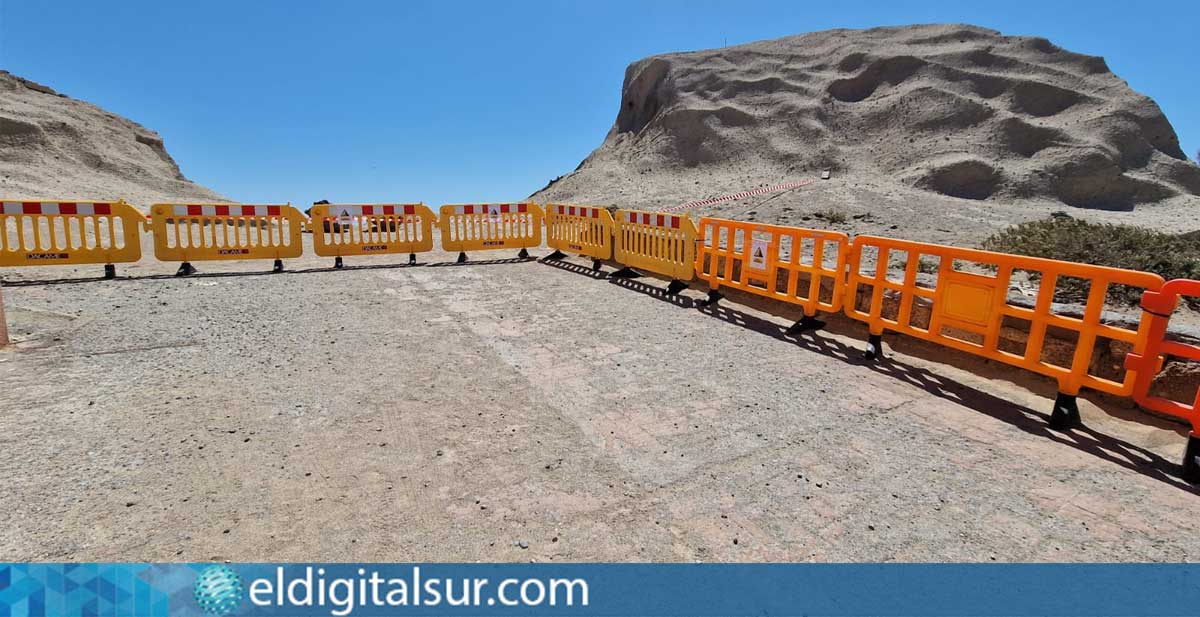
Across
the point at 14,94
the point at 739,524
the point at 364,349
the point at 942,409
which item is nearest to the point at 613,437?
the point at 739,524

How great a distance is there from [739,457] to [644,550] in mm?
1295

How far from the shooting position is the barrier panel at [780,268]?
7.27 metres

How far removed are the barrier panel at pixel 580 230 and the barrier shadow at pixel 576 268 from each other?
0.49 feet

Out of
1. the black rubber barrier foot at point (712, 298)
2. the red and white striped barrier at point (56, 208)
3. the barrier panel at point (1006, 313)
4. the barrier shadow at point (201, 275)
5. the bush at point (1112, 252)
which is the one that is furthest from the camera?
the red and white striped barrier at point (56, 208)

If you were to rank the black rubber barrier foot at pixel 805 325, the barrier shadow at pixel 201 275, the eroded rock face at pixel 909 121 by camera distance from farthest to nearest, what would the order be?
1. the eroded rock face at pixel 909 121
2. the barrier shadow at pixel 201 275
3. the black rubber barrier foot at pixel 805 325

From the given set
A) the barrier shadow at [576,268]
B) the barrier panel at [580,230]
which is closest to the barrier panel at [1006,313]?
the barrier shadow at [576,268]

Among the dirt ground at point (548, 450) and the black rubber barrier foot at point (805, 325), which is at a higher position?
the black rubber barrier foot at point (805, 325)

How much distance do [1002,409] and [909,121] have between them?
43.2 metres

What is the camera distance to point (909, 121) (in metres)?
42.4

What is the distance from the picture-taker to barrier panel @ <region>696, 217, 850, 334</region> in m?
7.27

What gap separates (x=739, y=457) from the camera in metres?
4.26

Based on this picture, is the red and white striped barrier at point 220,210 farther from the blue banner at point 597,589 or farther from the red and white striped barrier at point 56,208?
the blue banner at point 597,589

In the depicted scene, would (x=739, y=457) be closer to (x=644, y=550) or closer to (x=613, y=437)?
(x=613, y=437)

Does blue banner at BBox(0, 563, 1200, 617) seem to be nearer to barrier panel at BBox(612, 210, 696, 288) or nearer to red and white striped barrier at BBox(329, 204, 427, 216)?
barrier panel at BBox(612, 210, 696, 288)
